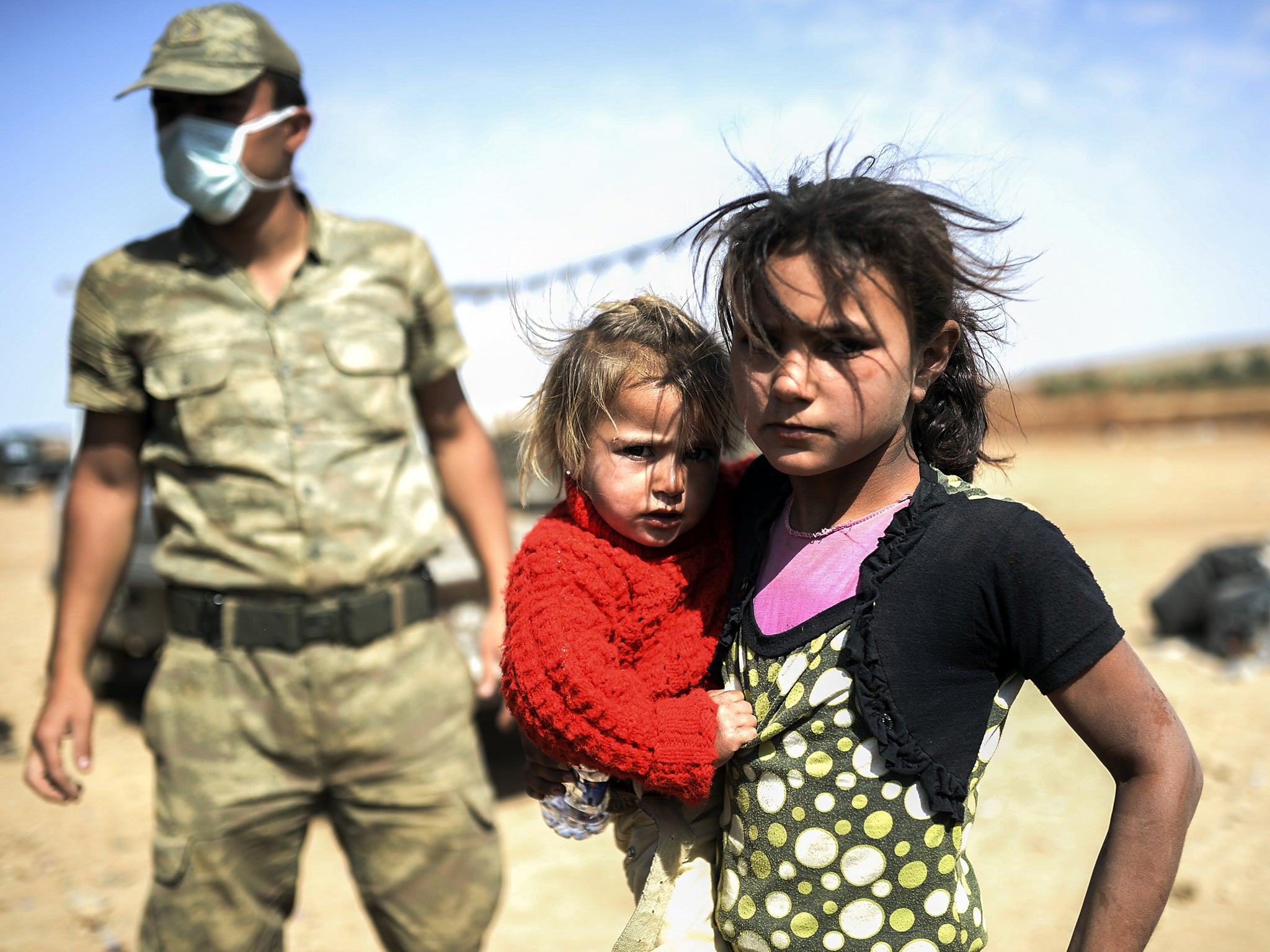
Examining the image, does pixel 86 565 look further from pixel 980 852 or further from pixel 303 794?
pixel 980 852

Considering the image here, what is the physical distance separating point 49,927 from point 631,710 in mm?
3638

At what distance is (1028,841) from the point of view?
4.34m

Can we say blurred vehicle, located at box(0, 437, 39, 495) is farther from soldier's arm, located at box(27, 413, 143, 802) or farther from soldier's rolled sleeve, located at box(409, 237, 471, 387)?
soldier's rolled sleeve, located at box(409, 237, 471, 387)

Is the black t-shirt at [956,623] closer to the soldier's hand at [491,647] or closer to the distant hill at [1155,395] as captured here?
the soldier's hand at [491,647]

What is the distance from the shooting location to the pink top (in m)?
1.47

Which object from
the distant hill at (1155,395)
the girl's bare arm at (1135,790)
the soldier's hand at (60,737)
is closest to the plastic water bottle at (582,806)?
the girl's bare arm at (1135,790)

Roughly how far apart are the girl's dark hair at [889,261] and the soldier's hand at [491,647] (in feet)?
5.38

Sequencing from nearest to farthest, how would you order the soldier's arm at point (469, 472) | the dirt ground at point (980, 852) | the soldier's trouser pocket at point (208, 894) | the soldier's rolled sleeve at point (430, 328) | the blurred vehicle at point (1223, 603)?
1. the soldier's trouser pocket at point (208, 894)
2. the soldier's rolled sleeve at point (430, 328)
3. the soldier's arm at point (469, 472)
4. the dirt ground at point (980, 852)
5. the blurred vehicle at point (1223, 603)

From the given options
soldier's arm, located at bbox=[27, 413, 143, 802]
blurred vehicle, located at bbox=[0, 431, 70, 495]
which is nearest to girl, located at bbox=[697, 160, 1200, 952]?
soldier's arm, located at bbox=[27, 413, 143, 802]

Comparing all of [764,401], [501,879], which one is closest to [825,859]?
[764,401]

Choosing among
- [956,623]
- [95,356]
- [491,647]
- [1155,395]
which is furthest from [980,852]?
[1155,395]

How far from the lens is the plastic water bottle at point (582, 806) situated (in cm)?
167

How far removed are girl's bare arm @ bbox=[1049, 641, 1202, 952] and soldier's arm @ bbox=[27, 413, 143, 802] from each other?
8.03ft

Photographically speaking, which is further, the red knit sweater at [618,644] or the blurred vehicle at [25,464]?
the blurred vehicle at [25,464]
